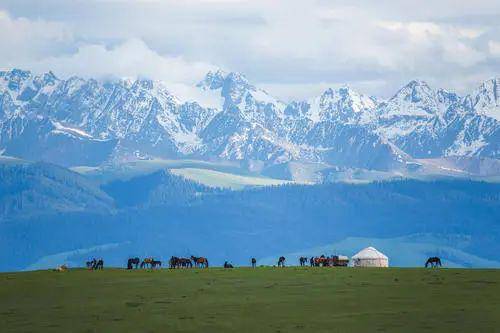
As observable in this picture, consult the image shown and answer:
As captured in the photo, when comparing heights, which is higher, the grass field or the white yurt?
the white yurt

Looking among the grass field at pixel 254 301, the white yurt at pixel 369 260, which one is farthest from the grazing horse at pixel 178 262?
the white yurt at pixel 369 260

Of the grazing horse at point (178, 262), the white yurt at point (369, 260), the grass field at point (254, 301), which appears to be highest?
the white yurt at point (369, 260)

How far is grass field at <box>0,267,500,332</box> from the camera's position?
89.2 meters

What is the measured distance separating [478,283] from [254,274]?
91.3 ft

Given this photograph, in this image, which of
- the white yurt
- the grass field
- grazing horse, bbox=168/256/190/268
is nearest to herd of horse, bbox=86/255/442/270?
grazing horse, bbox=168/256/190/268

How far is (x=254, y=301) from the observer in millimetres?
104000

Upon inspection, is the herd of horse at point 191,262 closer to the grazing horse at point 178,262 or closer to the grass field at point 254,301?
the grazing horse at point 178,262

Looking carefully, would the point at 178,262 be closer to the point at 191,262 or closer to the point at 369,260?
the point at 191,262

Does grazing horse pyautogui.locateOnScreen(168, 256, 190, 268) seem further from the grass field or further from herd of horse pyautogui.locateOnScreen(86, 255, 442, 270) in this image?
the grass field

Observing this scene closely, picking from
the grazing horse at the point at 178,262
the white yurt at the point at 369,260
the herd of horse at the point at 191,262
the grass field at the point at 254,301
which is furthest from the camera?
the white yurt at the point at 369,260

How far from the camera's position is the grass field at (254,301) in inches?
3511

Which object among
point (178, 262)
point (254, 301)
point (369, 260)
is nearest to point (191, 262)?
point (178, 262)

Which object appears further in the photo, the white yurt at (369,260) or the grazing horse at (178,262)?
the white yurt at (369,260)

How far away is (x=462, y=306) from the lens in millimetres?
97062
